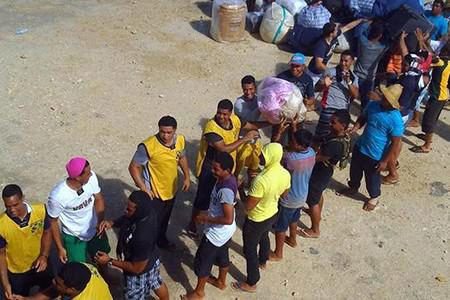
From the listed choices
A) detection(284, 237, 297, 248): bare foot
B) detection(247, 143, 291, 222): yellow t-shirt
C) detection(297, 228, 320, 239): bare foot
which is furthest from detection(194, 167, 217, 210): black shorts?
detection(297, 228, 320, 239): bare foot

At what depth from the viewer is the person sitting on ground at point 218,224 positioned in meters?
4.42

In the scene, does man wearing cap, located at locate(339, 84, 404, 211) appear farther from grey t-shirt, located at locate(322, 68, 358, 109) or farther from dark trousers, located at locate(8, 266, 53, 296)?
dark trousers, located at locate(8, 266, 53, 296)

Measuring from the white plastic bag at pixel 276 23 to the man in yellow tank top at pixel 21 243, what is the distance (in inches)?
276

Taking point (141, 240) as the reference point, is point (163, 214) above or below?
below

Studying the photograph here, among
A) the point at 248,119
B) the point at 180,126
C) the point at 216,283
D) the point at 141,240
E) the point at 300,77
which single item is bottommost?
the point at 180,126

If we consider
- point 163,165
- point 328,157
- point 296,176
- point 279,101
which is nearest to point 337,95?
point 279,101

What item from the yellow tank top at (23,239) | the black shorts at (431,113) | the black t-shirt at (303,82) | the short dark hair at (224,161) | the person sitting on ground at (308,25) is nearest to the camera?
the yellow tank top at (23,239)

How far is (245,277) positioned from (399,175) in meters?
2.92

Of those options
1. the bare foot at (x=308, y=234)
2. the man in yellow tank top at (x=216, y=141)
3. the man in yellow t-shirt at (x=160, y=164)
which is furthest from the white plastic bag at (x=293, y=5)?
the man in yellow t-shirt at (x=160, y=164)

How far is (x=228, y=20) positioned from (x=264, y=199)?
6069 mm

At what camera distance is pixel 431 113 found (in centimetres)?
739

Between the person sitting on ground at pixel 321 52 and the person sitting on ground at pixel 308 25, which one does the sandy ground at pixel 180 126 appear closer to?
the person sitting on ground at pixel 308 25

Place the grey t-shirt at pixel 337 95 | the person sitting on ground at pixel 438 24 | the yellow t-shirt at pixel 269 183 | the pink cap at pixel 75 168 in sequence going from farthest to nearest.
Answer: the person sitting on ground at pixel 438 24, the grey t-shirt at pixel 337 95, the yellow t-shirt at pixel 269 183, the pink cap at pixel 75 168

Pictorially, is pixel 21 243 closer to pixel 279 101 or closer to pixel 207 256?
pixel 207 256
